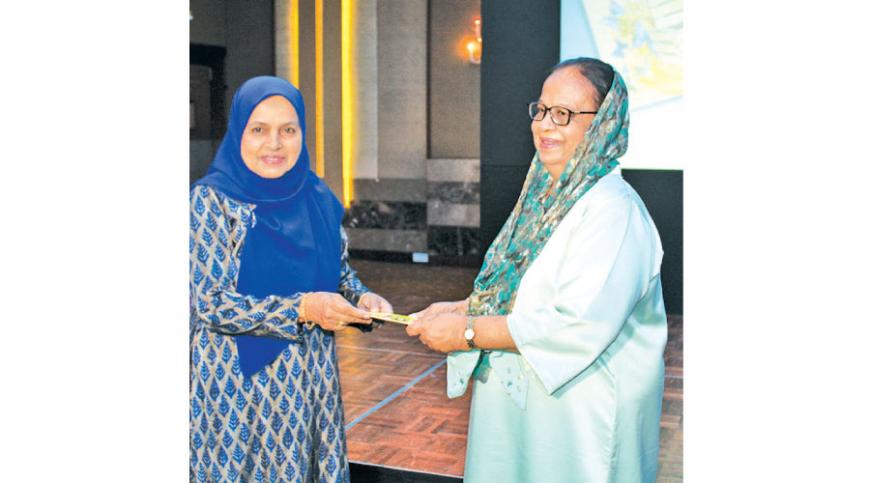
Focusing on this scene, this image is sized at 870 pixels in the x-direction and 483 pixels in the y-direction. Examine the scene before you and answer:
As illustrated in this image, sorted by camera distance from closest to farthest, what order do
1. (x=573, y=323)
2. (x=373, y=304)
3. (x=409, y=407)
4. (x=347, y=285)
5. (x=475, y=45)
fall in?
(x=573, y=323) → (x=373, y=304) → (x=347, y=285) → (x=409, y=407) → (x=475, y=45)

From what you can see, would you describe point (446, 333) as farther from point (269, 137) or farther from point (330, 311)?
point (269, 137)

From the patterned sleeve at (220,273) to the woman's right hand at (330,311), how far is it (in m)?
0.07

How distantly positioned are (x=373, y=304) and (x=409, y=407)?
7.93 ft

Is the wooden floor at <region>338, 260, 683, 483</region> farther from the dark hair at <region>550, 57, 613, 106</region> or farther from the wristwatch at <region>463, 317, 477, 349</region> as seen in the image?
the dark hair at <region>550, 57, 613, 106</region>

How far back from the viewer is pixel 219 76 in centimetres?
1215

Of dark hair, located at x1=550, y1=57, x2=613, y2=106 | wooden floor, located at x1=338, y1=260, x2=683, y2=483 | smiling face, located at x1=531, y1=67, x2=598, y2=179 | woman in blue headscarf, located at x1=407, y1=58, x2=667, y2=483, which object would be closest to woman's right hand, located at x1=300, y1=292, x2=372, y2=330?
woman in blue headscarf, located at x1=407, y1=58, x2=667, y2=483

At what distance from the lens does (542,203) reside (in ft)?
7.54

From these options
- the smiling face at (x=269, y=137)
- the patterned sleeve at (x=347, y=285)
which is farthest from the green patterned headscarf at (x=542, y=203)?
the smiling face at (x=269, y=137)

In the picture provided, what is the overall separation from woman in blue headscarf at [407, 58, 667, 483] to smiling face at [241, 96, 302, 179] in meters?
0.72

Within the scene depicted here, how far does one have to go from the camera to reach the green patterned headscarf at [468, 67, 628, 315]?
2.17 meters

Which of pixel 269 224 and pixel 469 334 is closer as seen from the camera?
pixel 469 334

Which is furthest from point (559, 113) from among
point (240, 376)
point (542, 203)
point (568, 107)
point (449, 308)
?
point (240, 376)
